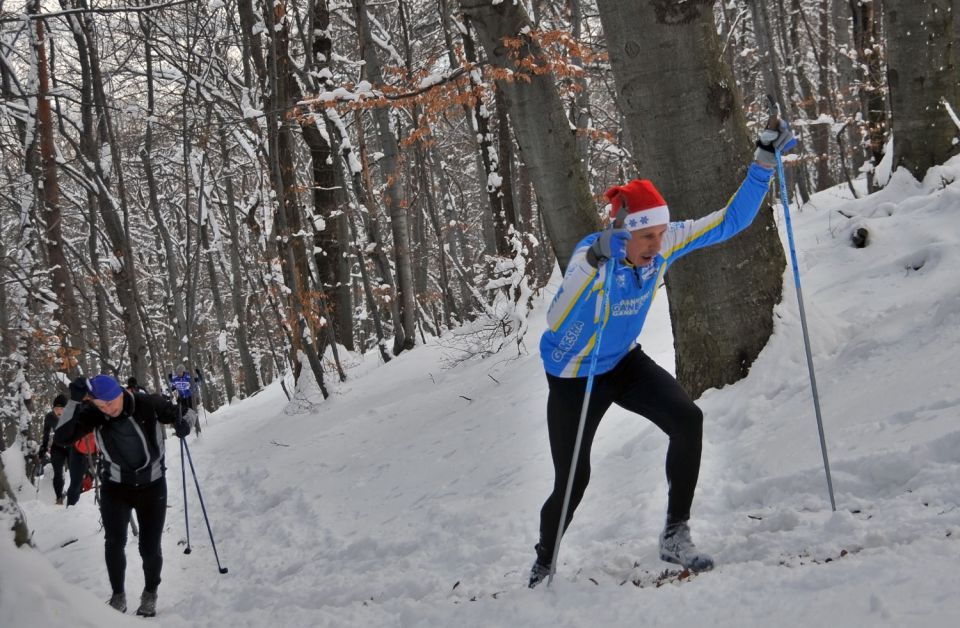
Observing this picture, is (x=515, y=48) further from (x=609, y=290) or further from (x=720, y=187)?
(x=609, y=290)

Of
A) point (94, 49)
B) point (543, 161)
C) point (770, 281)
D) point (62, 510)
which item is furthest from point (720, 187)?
point (62, 510)

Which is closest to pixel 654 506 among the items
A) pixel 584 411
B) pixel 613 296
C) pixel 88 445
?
pixel 584 411

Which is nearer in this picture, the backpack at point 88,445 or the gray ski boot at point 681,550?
the gray ski boot at point 681,550

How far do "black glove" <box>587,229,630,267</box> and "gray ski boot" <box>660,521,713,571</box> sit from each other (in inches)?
48.3

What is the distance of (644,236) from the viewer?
3.47m

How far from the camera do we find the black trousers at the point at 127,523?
5707mm

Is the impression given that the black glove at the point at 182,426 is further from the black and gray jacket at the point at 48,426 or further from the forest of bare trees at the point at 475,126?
the black and gray jacket at the point at 48,426

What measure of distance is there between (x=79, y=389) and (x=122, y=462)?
609mm

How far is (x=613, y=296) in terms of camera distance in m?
3.49

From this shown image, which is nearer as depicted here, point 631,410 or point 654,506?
point 631,410

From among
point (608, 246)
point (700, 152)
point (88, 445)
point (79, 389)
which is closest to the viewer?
point (608, 246)

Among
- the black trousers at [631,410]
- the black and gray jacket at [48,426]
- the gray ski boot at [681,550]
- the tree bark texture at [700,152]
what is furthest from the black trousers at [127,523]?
the black and gray jacket at [48,426]

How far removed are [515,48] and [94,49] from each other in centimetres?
728

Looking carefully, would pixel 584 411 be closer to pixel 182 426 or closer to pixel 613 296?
pixel 613 296
